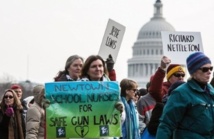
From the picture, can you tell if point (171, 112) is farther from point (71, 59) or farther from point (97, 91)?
point (71, 59)

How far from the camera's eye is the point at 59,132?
10.3 metres

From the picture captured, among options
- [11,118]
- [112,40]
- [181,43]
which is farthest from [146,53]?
[181,43]

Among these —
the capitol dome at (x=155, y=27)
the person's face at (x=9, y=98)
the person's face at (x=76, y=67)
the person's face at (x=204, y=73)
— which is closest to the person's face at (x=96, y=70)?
the person's face at (x=76, y=67)

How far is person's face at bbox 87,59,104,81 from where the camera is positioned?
10.3 metres

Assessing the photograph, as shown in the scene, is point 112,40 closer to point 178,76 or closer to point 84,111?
point 178,76

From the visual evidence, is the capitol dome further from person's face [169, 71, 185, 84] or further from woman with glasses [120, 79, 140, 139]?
person's face [169, 71, 185, 84]

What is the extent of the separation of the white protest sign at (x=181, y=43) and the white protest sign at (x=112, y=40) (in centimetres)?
84

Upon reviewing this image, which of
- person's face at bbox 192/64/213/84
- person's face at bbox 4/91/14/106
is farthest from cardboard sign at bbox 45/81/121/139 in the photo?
person's face at bbox 4/91/14/106

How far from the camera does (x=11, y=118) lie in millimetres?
14203

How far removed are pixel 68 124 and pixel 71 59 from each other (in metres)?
1.08

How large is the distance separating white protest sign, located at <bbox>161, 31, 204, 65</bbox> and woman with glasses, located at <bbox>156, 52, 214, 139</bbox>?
385 cm

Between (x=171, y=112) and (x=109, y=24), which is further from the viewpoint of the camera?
(x=109, y=24)

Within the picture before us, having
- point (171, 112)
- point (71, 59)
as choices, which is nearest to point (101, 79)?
point (71, 59)

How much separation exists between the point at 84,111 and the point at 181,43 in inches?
130
